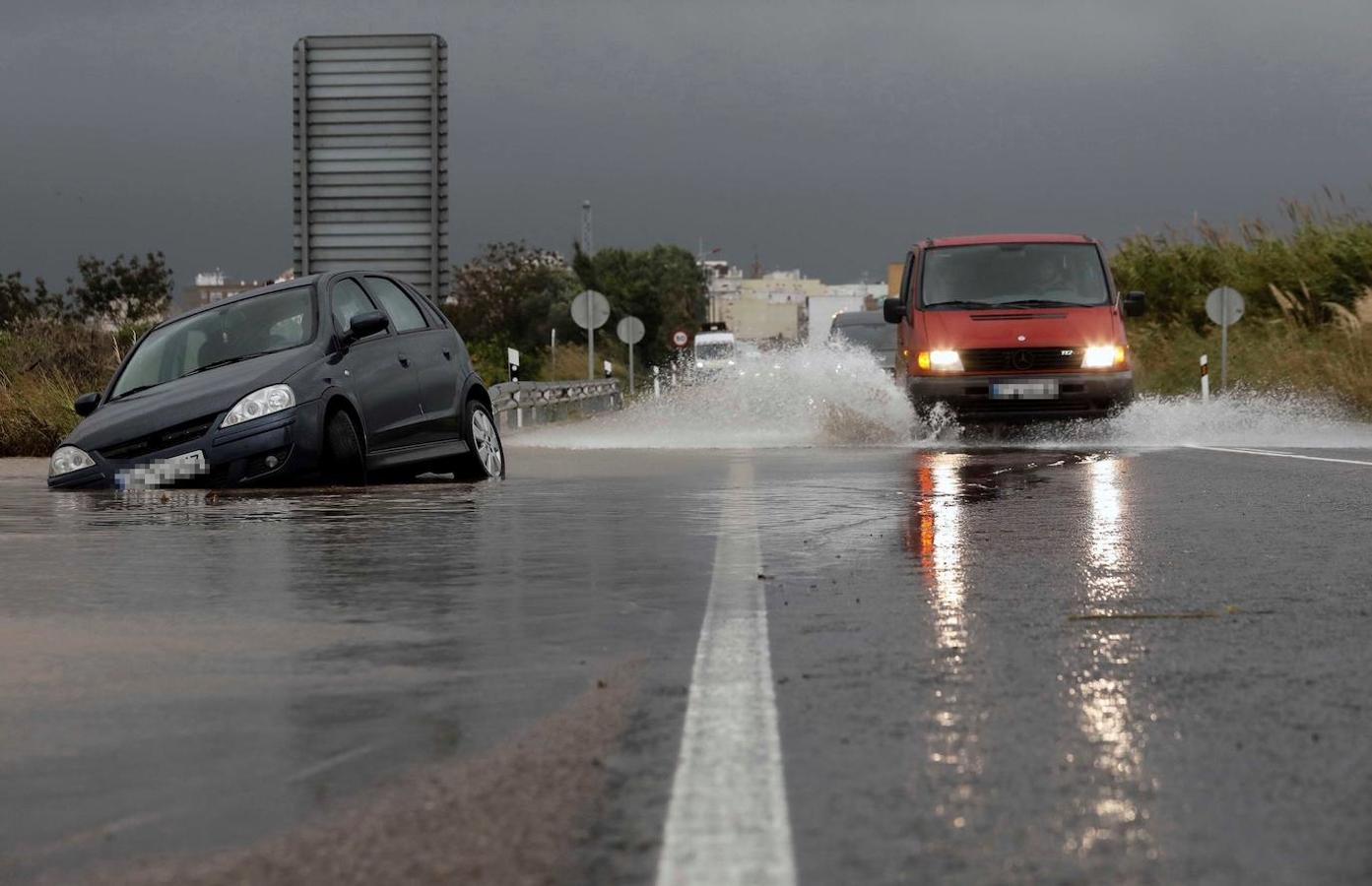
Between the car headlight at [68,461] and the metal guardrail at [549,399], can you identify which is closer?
the car headlight at [68,461]

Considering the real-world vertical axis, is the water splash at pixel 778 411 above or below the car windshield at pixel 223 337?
below

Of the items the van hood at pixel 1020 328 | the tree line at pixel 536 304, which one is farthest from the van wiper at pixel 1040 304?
the tree line at pixel 536 304

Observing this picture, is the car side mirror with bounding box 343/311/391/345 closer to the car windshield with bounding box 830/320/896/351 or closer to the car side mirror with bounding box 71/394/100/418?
the car side mirror with bounding box 71/394/100/418

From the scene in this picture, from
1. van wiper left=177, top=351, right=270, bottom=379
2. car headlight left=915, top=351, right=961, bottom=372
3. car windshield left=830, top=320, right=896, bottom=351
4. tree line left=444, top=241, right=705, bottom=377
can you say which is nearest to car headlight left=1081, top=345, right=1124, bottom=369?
car headlight left=915, top=351, right=961, bottom=372

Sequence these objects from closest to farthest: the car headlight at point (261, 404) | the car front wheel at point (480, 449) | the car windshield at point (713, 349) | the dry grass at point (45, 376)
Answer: the car headlight at point (261, 404), the car front wheel at point (480, 449), the dry grass at point (45, 376), the car windshield at point (713, 349)

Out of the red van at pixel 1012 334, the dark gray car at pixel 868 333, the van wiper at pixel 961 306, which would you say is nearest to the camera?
the red van at pixel 1012 334

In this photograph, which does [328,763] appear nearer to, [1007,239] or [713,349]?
A: [1007,239]

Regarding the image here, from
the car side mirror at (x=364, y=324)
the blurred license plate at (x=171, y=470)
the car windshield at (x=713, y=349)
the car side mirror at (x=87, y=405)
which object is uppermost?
the car windshield at (x=713, y=349)

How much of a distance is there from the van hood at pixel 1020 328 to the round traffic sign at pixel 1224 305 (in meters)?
11.5

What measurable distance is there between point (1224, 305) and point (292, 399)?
70.8ft

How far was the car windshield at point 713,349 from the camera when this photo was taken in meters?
59.4

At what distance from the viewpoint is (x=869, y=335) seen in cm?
3750

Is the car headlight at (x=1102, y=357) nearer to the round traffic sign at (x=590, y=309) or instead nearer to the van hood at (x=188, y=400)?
the van hood at (x=188, y=400)

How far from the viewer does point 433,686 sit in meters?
5.87
